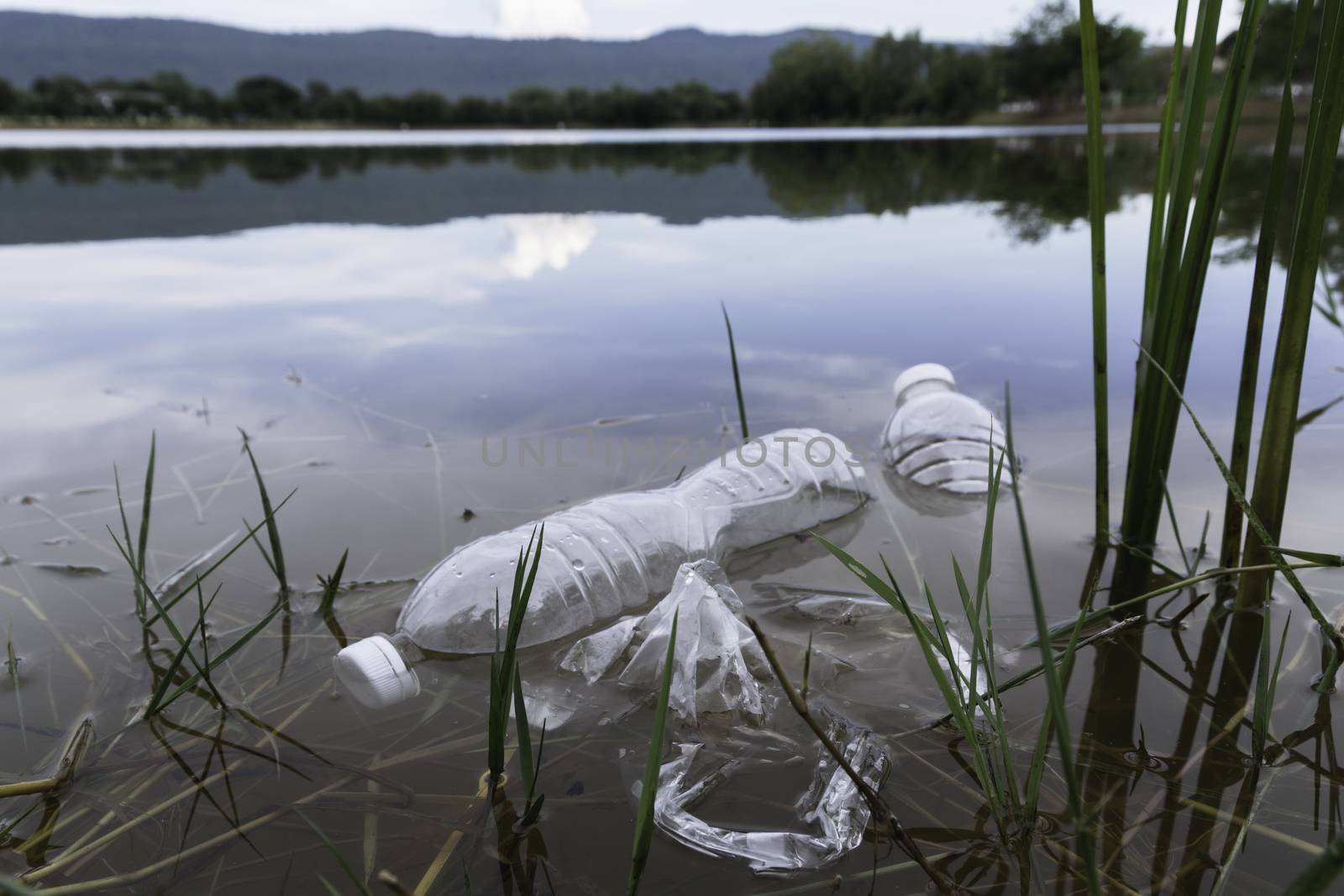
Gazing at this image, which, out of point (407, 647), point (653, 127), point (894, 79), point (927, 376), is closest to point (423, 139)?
point (653, 127)

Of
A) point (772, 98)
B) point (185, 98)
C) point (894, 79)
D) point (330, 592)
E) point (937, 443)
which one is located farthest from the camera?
point (185, 98)

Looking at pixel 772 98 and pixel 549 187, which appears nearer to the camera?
pixel 549 187

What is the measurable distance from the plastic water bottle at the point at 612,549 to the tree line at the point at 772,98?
39.0 m

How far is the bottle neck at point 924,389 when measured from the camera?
2.12m

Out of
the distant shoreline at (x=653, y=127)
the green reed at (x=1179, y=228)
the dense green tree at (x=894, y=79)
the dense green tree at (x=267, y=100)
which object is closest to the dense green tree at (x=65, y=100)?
the distant shoreline at (x=653, y=127)

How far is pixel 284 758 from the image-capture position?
1004mm

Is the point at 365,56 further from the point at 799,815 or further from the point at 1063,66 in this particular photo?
the point at 799,815

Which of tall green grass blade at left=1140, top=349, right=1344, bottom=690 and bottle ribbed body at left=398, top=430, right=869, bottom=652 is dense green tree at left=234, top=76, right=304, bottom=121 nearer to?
bottle ribbed body at left=398, top=430, right=869, bottom=652

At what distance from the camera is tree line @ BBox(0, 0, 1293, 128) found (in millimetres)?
39062

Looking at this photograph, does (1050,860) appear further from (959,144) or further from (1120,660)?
(959,144)

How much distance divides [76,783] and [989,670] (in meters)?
1.06

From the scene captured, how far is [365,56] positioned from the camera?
445ft

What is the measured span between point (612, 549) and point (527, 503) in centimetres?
29

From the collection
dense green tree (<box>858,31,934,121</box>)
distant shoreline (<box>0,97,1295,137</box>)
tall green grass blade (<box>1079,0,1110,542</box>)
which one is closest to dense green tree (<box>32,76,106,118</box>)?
distant shoreline (<box>0,97,1295,137</box>)
